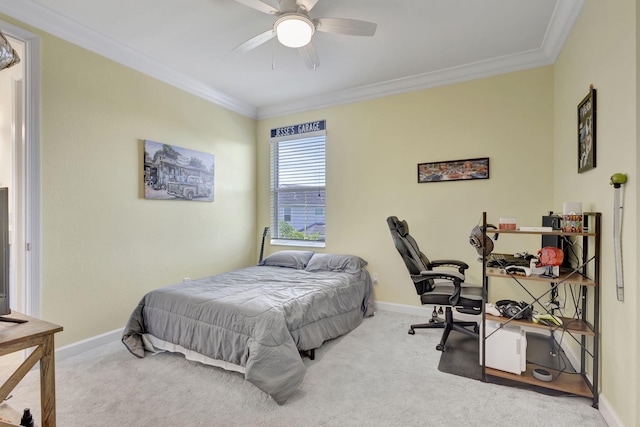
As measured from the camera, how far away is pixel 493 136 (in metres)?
3.27

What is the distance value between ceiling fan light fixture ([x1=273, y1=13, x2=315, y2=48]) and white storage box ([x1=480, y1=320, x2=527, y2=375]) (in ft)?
7.95

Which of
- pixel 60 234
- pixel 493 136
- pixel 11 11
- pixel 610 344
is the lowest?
pixel 610 344

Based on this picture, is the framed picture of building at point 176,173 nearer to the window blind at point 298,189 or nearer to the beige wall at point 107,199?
the beige wall at point 107,199

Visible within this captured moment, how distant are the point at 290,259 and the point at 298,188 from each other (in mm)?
1069

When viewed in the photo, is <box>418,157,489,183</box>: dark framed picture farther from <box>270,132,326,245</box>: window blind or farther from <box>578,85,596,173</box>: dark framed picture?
<box>270,132,326,245</box>: window blind

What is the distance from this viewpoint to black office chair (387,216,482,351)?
2695 millimetres

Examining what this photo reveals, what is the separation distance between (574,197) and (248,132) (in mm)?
3837

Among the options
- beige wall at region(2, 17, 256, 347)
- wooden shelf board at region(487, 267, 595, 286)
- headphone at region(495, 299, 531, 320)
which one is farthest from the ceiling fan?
headphone at region(495, 299, 531, 320)

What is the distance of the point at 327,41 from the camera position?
2838mm

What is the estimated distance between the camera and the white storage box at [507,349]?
2166mm

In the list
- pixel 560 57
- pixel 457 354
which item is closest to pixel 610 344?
pixel 457 354

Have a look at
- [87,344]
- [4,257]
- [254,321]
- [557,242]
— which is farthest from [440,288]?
[87,344]

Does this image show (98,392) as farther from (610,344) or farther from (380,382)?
(610,344)

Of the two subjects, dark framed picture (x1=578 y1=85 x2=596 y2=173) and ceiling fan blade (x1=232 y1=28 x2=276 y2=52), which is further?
ceiling fan blade (x1=232 y1=28 x2=276 y2=52)
